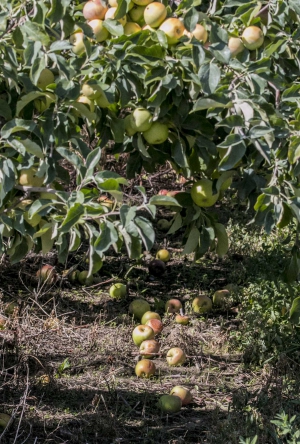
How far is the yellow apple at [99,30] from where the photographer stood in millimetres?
2201

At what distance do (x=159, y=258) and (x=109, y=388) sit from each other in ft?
7.93

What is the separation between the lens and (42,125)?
2104 millimetres

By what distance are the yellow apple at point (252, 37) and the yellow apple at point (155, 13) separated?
26cm

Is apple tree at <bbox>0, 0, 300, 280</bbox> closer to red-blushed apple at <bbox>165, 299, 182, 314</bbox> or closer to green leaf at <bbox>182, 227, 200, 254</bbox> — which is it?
green leaf at <bbox>182, 227, 200, 254</bbox>

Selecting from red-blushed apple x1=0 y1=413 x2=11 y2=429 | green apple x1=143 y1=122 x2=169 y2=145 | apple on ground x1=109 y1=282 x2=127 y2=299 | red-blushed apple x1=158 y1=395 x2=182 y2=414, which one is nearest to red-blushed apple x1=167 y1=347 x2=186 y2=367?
red-blushed apple x1=158 y1=395 x2=182 y2=414

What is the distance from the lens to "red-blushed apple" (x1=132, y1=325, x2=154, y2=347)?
4375 millimetres

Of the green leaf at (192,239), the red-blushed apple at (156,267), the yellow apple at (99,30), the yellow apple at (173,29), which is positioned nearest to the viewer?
the yellow apple at (173,29)

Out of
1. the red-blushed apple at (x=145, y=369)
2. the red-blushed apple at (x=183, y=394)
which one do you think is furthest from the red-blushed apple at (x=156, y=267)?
the red-blushed apple at (x=183, y=394)

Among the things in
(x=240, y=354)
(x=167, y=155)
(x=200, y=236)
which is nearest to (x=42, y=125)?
(x=167, y=155)

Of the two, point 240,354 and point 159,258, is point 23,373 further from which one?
point 159,258

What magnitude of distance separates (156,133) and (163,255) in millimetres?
3714

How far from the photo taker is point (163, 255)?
19.4 ft

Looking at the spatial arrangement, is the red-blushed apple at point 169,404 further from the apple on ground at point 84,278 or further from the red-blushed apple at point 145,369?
the apple on ground at point 84,278

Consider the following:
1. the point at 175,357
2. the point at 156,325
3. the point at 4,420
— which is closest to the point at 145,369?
the point at 175,357
